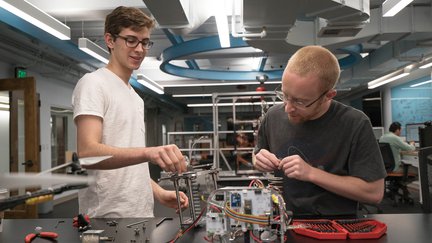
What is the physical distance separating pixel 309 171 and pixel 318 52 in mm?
433

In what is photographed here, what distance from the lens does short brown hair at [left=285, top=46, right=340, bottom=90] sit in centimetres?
126

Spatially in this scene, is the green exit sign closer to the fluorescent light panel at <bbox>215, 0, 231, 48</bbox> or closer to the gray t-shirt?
the fluorescent light panel at <bbox>215, 0, 231, 48</bbox>

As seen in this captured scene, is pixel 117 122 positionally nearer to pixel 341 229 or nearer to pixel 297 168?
pixel 297 168

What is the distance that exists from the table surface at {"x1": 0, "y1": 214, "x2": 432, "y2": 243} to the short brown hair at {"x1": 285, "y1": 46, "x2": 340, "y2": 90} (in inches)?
21.7

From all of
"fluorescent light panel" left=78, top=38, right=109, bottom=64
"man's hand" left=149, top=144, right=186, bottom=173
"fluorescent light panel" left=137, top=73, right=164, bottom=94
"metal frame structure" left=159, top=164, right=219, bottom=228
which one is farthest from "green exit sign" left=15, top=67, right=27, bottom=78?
"man's hand" left=149, top=144, right=186, bottom=173

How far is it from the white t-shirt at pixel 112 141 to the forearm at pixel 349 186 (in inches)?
26.3

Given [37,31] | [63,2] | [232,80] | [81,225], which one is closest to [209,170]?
[81,225]

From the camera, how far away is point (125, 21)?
55.1 inches

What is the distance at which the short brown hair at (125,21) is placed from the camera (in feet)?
4.59

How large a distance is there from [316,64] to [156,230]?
0.80m

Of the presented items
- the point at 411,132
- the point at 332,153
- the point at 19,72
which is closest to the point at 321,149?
the point at 332,153

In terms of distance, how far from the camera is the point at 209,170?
1259mm

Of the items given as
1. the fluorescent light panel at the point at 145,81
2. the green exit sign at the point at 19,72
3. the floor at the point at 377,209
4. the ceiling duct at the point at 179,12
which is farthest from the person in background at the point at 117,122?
the fluorescent light panel at the point at 145,81

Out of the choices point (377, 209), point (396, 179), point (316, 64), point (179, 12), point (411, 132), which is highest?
point (179, 12)
